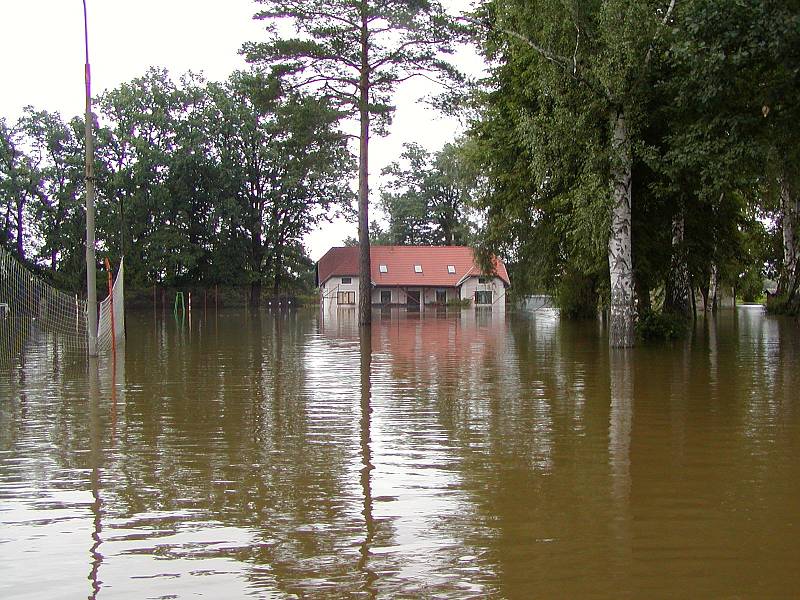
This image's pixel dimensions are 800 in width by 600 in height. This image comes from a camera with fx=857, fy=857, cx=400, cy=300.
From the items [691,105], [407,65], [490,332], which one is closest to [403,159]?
[407,65]

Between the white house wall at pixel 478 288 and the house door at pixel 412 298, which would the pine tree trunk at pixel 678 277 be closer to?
the white house wall at pixel 478 288

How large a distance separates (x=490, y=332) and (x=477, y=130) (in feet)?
23.6

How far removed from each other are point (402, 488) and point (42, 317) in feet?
121

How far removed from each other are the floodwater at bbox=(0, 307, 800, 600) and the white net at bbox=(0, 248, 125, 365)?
8634 millimetres

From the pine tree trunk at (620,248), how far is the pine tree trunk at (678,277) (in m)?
4.74

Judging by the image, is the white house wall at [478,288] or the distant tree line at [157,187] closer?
the distant tree line at [157,187]

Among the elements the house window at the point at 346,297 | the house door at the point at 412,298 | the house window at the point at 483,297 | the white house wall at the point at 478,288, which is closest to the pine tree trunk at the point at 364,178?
the house window at the point at 346,297

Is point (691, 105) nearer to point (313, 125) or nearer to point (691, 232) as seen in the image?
point (691, 232)

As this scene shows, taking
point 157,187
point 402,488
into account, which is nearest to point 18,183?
point 157,187

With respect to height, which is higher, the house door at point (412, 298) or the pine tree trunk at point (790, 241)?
the pine tree trunk at point (790, 241)

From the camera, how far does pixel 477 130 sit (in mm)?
27047

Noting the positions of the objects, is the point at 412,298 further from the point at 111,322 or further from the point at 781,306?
the point at 111,322

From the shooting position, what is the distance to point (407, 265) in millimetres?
79438

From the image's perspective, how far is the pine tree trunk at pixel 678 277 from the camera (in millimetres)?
24406
